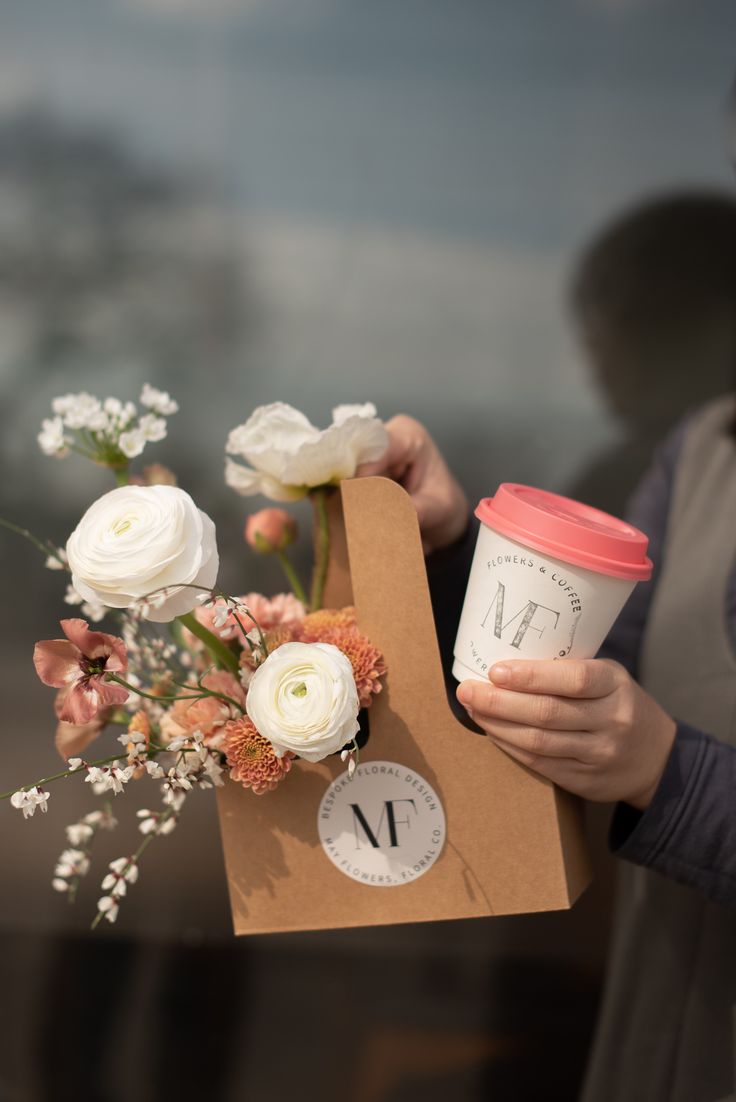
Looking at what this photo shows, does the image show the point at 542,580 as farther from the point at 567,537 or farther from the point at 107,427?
the point at 107,427

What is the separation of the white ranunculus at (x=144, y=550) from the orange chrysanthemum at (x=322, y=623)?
12 cm

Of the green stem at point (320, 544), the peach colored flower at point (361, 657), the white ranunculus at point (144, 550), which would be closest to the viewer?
the white ranunculus at point (144, 550)

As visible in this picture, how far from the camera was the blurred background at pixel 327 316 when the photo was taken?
4.30ft

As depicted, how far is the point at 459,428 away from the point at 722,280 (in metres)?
Answer: 0.48

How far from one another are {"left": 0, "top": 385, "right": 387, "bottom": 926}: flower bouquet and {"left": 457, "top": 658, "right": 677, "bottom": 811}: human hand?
0.10 meters

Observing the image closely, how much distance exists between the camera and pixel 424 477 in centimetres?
91

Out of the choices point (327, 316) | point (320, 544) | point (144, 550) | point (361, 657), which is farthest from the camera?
point (327, 316)

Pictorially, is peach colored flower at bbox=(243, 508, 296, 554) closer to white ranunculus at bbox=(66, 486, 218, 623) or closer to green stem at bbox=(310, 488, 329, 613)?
green stem at bbox=(310, 488, 329, 613)

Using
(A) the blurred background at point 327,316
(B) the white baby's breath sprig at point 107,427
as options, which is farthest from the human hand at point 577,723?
(A) the blurred background at point 327,316

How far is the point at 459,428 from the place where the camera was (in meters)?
1.39

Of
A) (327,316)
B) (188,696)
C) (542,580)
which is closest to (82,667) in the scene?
(188,696)

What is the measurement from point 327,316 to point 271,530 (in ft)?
2.00

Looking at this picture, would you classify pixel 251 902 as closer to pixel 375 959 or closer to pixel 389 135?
pixel 375 959

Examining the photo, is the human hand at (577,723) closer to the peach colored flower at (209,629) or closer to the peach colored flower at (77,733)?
the peach colored flower at (209,629)
